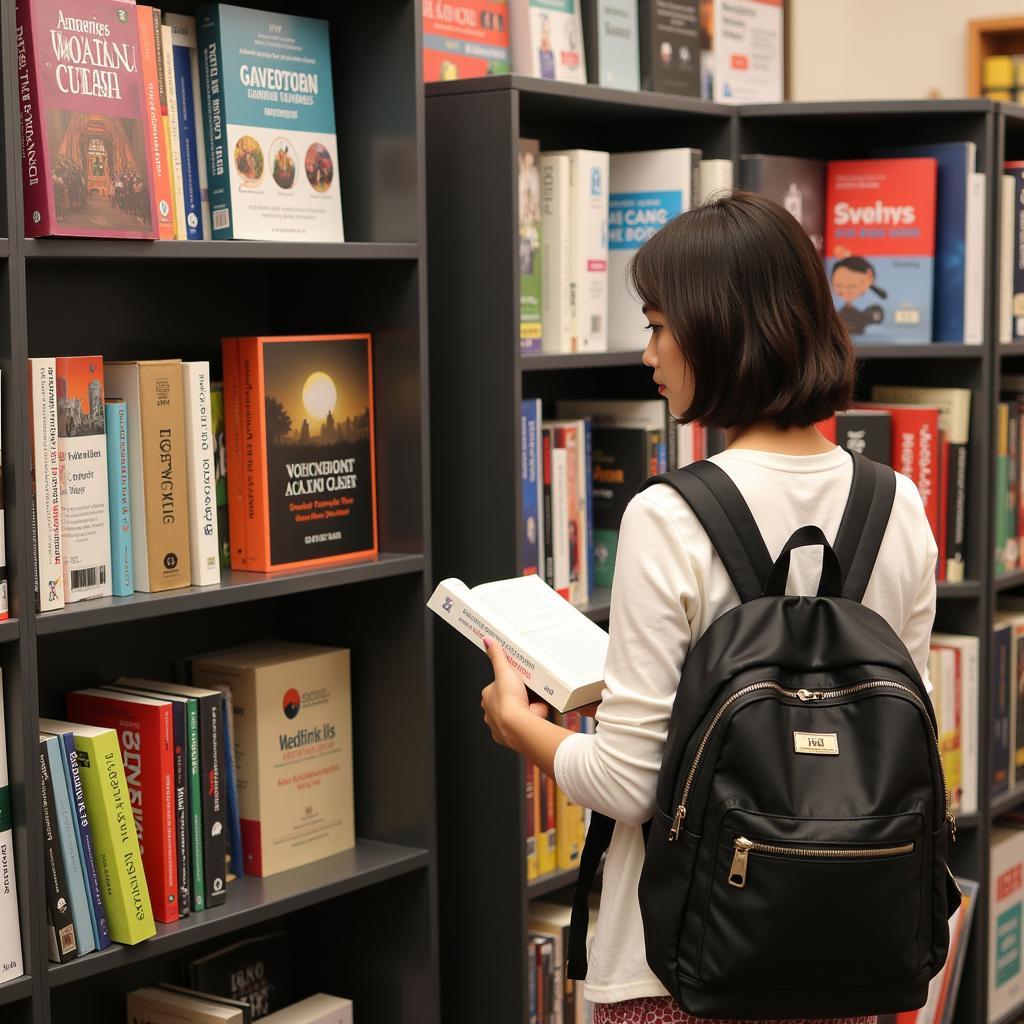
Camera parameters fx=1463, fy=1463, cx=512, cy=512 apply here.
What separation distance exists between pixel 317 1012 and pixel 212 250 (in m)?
1.07

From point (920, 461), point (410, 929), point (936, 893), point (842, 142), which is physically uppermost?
point (842, 142)

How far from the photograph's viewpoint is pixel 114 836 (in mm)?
1679

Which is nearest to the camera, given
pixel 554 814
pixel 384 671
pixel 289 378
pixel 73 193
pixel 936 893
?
pixel 936 893

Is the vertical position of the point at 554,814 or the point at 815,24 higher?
the point at 815,24

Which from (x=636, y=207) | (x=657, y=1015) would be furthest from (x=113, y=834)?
(x=636, y=207)

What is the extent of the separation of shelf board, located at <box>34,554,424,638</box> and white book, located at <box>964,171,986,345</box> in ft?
3.83

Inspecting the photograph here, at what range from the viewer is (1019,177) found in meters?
2.69

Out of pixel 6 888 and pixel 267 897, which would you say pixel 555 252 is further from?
pixel 6 888

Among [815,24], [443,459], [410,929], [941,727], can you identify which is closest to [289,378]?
[443,459]

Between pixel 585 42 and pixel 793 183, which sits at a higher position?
pixel 585 42

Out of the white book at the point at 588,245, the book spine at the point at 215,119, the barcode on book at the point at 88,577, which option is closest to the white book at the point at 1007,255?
the white book at the point at 588,245

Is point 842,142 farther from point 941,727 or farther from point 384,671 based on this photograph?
point 384,671

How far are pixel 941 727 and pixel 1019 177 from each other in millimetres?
1024

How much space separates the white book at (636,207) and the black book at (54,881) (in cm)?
117
